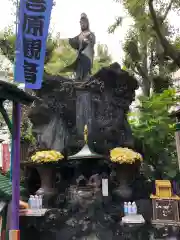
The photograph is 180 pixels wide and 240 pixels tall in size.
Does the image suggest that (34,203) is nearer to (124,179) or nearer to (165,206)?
(124,179)

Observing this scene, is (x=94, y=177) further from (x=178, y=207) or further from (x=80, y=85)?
(x=80, y=85)

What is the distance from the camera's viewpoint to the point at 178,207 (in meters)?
9.23

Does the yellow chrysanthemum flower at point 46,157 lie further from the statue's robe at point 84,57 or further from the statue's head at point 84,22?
the statue's head at point 84,22

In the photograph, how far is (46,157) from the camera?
10.7 meters

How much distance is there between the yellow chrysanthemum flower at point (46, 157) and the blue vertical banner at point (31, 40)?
13.7ft

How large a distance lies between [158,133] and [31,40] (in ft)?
25.3

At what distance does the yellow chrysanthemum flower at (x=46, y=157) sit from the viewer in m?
10.6

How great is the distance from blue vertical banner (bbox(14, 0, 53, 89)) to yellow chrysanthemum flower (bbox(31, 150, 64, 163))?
13.7 ft

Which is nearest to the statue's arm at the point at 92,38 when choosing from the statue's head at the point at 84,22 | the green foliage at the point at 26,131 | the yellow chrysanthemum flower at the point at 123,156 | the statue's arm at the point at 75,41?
the statue's head at the point at 84,22

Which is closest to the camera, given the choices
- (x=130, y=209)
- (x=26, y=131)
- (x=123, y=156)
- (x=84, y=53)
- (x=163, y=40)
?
(x=130, y=209)

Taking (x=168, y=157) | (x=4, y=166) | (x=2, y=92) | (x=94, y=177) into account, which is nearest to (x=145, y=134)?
(x=168, y=157)

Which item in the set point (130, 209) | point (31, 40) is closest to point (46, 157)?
point (130, 209)

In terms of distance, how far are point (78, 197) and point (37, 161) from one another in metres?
1.94

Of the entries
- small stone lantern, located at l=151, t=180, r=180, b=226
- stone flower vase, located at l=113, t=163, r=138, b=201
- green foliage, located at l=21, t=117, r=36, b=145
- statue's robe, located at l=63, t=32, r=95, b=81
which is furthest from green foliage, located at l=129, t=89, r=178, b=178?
green foliage, located at l=21, t=117, r=36, b=145
